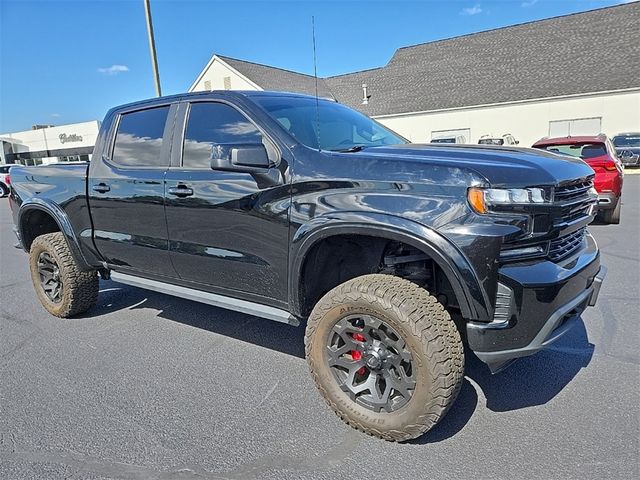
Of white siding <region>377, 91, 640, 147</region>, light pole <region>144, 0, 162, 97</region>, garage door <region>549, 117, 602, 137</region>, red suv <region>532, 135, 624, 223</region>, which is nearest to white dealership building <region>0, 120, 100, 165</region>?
white siding <region>377, 91, 640, 147</region>

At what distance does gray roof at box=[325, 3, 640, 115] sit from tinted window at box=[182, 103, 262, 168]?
26169mm

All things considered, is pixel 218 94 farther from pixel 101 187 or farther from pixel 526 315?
pixel 526 315

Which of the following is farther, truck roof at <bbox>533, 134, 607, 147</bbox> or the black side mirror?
truck roof at <bbox>533, 134, 607, 147</bbox>

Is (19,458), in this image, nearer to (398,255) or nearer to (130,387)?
(130,387)

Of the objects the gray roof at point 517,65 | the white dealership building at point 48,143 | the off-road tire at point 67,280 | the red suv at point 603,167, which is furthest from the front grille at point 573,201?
the white dealership building at point 48,143

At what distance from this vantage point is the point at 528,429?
2.65 metres

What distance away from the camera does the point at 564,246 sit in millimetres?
2568

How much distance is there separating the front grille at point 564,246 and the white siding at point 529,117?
25.5 meters

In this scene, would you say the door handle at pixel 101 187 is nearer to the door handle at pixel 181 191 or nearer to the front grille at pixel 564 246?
the door handle at pixel 181 191

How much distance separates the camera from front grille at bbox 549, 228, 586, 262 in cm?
245

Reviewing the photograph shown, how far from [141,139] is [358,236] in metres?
2.22

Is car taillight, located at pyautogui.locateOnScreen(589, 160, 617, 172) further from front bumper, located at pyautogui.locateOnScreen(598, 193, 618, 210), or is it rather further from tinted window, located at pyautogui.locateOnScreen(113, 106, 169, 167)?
tinted window, located at pyautogui.locateOnScreen(113, 106, 169, 167)

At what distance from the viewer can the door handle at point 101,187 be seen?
12.9 feet

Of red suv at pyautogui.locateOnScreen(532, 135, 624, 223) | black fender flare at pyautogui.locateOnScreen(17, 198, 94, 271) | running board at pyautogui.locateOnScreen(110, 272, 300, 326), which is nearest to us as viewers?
running board at pyautogui.locateOnScreen(110, 272, 300, 326)
